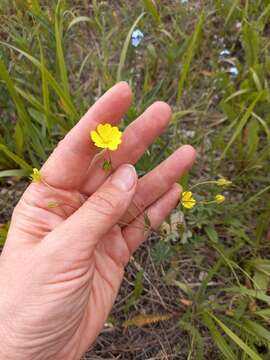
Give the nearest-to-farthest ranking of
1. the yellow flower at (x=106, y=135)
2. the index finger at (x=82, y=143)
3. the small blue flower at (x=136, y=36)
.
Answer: the yellow flower at (x=106, y=135), the index finger at (x=82, y=143), the small blue flower at (x=136, y=36)

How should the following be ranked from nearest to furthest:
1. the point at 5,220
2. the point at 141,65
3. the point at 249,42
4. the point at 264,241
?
the point at 264,241 → the point at 5,220 → the point at 249,42 → the point at 141,65

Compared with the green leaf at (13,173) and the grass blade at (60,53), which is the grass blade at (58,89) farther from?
the green leaf at (13,173)

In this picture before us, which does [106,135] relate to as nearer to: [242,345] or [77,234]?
[77,234]

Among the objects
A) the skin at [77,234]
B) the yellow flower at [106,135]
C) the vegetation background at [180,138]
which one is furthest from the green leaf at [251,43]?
the yellow flower at [106,135]

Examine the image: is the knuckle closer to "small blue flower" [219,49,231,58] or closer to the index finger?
the index finger

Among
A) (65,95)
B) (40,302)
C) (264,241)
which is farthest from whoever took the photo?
(264,241)

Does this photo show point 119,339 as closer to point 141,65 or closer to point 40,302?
point 40,302

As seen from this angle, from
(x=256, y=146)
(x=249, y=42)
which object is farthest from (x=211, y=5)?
(x=256, y=146)
